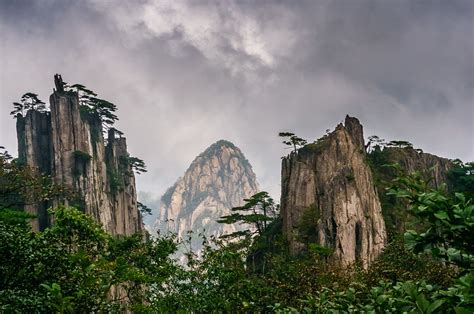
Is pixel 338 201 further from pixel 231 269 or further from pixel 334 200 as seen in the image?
pixel 231 269

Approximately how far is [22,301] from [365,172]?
A: 45.3 metres

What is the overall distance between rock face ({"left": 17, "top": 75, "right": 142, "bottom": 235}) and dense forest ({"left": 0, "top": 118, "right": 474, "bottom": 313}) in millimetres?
22029

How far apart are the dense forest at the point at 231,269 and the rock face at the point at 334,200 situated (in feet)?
5.66

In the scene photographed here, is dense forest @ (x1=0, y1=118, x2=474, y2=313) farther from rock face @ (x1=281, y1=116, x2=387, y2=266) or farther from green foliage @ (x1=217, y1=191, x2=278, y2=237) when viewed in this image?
rock face @ (x1=281, y1=116, x2=387, y2=266)

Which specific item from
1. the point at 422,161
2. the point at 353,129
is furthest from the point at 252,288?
the point at 422,161

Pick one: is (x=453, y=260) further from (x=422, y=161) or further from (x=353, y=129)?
(x=422, y=161)

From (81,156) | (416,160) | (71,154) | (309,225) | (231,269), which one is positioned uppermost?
(71,154)

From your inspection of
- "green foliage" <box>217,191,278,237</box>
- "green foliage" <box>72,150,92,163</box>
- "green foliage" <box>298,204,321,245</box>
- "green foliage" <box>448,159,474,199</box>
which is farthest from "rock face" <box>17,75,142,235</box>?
"green foliage" <box>448,159,474,199</box>

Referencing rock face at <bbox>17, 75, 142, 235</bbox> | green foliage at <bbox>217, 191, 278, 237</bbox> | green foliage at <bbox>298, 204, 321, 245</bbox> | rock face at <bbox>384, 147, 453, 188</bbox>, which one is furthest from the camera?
rock face at <bbox>17, 75, 142, 235</bbox>

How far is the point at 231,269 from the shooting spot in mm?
32844

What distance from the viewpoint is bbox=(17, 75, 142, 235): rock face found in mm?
62062

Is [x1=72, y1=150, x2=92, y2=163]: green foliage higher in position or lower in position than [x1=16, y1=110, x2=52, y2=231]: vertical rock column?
lower

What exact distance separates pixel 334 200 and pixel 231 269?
19.8 m

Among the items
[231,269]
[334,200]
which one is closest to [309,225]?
[334,200]
